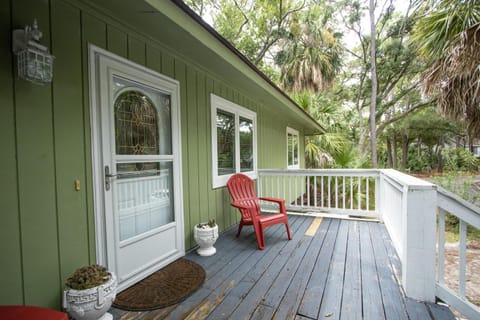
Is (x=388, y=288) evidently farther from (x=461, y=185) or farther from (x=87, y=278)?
(x=461, y=185)

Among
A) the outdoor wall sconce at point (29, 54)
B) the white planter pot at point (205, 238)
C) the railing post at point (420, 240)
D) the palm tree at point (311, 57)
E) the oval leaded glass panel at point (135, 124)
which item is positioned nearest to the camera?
the outdoor wall sconce at point (29, 54)

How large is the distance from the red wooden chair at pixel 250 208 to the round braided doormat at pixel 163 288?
84 centimetres

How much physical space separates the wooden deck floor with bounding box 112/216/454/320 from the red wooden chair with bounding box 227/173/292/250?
25 centimetres

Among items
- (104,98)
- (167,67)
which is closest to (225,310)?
(104,98)

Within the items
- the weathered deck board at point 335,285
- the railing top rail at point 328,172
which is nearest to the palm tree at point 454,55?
the railing top rail at point 328,172

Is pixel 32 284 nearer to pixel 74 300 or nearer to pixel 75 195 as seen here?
pixel 74 300

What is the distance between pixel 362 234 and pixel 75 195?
342 cm

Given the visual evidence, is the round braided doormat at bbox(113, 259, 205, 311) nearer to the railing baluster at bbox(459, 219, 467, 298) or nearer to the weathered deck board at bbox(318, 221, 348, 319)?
the weathered deck board at bbox(318, 221, 348, 319)

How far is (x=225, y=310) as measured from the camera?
1.65m

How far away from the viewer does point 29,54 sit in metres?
1.27

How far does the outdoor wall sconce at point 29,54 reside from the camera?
126 cm

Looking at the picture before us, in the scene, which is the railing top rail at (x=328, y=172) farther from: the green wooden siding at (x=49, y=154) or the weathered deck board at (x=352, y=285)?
the green wooden siding at (x=49, y=154)

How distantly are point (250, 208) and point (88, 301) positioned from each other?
1.74 m

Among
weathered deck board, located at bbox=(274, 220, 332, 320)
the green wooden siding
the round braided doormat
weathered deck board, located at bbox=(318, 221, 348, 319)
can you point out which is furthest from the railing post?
the green wooden siding
